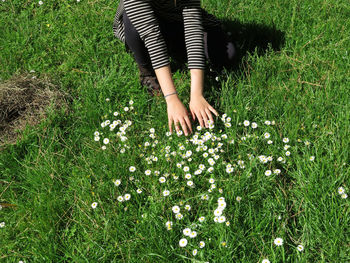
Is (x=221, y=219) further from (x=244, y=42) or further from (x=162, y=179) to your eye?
(x=244, y=42)

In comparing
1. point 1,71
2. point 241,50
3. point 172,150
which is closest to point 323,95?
point 241,50

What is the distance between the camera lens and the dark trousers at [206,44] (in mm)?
2863

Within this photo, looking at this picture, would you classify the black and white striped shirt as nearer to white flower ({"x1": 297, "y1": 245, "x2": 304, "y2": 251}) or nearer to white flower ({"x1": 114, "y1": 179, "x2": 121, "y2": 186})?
white flower ({"x1": 114, "y1": 179, "x2": 121, "y2": 186})

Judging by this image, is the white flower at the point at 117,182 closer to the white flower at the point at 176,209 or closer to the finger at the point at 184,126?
the white flower at the point at 176,209

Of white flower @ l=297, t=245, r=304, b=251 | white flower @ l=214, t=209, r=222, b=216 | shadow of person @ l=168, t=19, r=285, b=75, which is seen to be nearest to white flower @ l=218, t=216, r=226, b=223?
white flower @ l=214, t=209, r=222, b=216

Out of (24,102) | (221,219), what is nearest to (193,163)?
(221,219)

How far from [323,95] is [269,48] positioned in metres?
0.73

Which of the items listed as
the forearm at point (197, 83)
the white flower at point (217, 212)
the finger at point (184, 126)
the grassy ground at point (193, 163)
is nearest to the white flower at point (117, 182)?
the grassy ground at point (193, 163)

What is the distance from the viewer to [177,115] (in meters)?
2.27

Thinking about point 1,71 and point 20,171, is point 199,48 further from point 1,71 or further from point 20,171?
point 1,71

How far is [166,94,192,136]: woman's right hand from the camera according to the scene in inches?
88.5

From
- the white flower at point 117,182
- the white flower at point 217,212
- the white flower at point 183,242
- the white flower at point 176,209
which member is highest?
the white flower at point 117,182

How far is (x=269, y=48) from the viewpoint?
3.09m

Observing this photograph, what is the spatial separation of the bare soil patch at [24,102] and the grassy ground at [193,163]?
13 centimetres
